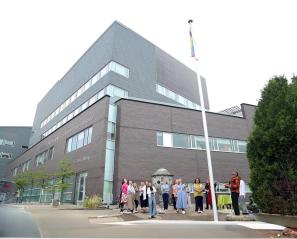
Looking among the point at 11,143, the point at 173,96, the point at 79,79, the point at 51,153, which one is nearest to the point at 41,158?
the point at 51,153

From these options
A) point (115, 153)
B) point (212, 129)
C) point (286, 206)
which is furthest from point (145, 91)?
point (286, 206)

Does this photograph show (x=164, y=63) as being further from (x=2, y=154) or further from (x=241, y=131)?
(x=2, y=154)

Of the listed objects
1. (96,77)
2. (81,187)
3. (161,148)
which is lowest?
(81,187)

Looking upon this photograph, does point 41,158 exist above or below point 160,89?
below

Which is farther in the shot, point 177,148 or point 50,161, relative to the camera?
point 50,161

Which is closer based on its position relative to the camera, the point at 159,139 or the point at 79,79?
the point at 159,139

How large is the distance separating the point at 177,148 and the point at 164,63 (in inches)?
681

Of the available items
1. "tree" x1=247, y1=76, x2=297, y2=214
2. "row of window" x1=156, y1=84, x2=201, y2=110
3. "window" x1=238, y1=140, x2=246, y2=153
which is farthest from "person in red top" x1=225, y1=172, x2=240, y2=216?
"row of window" x1=156, y1=84, x2=201, y2=110

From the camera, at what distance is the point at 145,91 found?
35.7 meters

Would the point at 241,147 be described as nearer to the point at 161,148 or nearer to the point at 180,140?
the point at 180,140

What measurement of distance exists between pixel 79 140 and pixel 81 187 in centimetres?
471

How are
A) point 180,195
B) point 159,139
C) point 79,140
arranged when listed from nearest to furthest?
point 180,195
point 159,139
point 79,140

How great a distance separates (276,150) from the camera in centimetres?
1120

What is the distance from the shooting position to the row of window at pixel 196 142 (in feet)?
86.4
